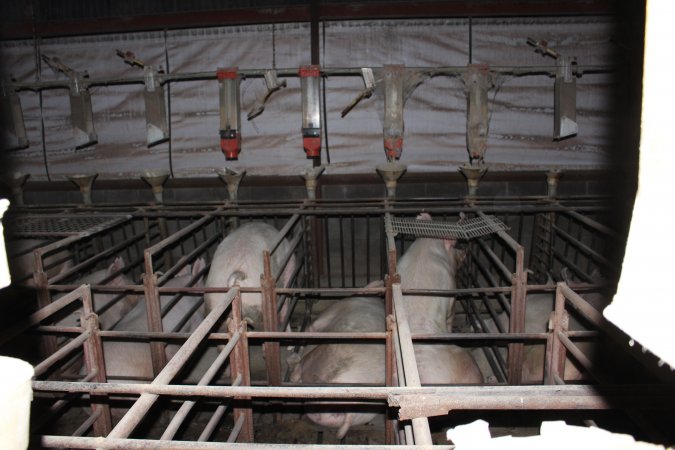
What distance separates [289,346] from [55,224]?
99.7 inches

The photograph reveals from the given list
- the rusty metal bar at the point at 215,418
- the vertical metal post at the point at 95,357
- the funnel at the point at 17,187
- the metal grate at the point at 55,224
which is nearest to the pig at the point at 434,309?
the rusty metal bar at the point at 215,418

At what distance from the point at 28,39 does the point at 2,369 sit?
299 inches

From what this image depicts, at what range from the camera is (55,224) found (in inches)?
182

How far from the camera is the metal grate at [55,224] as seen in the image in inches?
165

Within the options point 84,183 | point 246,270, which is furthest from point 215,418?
point 84,183

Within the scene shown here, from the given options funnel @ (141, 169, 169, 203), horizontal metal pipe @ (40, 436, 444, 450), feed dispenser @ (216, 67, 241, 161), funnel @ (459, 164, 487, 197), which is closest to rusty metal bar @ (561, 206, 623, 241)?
funnel @ (459, 164, 487, 197)

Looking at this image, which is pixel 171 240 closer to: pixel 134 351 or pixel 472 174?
pixel 134 351

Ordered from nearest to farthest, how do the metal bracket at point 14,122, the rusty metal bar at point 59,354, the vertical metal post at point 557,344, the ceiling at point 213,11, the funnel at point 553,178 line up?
the rusty metal bar at point 59,354 < the vertical metal post at point 557,344 < the funnel at point 553,178 < the metal bracket at point 14,122 < the ceiling at point 213,11

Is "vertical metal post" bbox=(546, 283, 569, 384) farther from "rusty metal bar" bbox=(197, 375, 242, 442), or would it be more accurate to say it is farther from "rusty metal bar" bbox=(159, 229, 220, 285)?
"rusty metal bar" bbox=(159, 229, 220, 285)

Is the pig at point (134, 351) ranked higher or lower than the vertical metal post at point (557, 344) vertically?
lower

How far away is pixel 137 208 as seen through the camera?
5211mm

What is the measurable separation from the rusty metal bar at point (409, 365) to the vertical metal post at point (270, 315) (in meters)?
1.12

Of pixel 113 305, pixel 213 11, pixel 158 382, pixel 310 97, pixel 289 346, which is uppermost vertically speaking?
pixel 213 11

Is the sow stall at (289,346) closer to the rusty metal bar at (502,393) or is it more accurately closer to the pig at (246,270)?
the rusty metal bar at (502,393)
